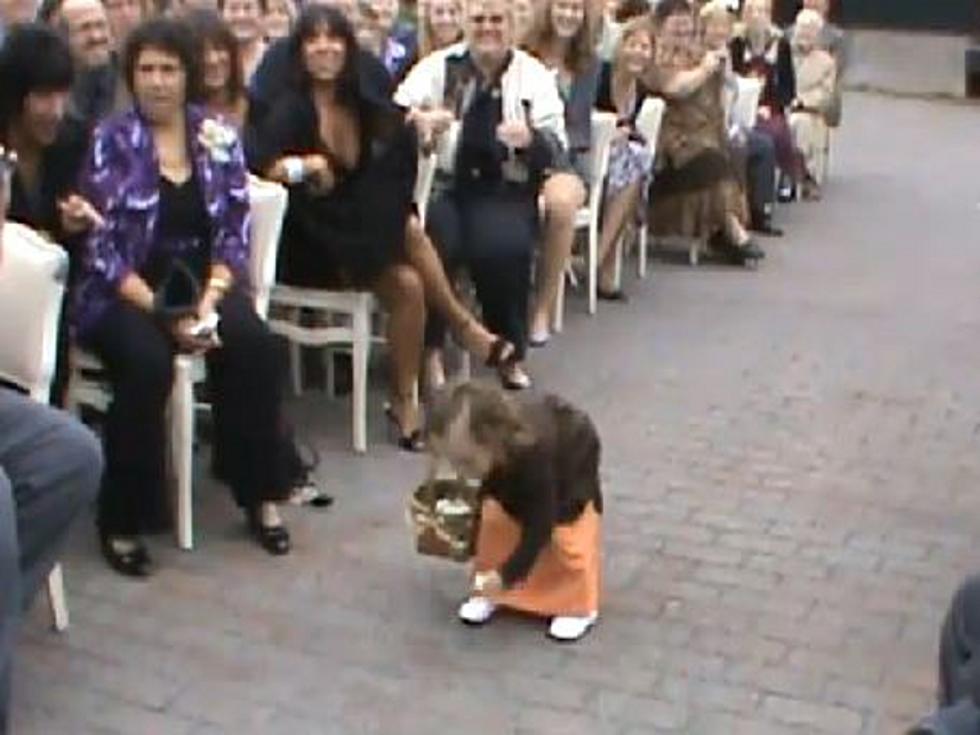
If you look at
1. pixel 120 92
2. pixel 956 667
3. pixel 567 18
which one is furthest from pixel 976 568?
pixel 567 18

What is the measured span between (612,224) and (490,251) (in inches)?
62.6

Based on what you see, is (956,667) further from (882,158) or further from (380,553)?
(882,158)

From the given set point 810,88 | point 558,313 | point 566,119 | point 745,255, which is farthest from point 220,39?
point 810,88

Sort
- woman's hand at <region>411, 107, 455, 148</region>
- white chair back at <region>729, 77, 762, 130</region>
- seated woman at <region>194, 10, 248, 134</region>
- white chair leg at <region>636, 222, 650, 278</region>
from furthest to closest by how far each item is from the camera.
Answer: white chair back at <region>729, 77, 762, 130</region> < white chair leg at <region>636, 222, 650, 278</region> < woman's hand at <region>411, 107, 455, 148</region> < seated woman at <region>194, 10, 248, 134</region>

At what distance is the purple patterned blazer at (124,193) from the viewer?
4.25m

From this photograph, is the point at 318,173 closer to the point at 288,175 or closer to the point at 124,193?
the point at 288,175

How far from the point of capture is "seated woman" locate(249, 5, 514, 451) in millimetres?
4930

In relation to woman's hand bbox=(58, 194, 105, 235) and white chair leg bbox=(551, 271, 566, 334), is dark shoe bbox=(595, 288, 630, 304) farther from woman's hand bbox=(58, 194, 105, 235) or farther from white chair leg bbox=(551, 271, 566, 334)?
woman's hand bbox=(58, 194, 105, 235)

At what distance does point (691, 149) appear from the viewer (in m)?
7.72

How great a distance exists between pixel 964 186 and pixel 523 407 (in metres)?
7.46

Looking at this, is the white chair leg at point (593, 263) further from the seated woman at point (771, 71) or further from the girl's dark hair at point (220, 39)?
the seated woman at point (771, 71)

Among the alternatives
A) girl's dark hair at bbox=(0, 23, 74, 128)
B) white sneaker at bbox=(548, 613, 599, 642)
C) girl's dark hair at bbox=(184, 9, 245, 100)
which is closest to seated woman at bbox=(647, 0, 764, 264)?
girl's dark hair at bbox=(184, 9, 245, 100)

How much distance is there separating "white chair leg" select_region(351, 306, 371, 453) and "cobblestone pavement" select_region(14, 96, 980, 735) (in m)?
0.06

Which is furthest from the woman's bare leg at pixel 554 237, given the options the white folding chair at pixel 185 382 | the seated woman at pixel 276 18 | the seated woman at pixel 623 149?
the white folding chair at pixel 185 382
